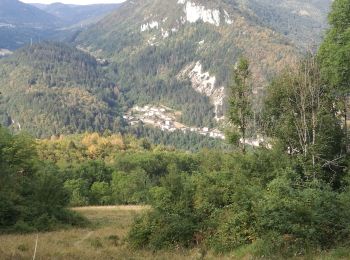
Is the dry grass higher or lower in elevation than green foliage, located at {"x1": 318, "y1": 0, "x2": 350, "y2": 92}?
lower

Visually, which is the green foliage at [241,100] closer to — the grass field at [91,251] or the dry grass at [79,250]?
the dry grass at [79,250]

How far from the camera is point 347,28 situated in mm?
28672

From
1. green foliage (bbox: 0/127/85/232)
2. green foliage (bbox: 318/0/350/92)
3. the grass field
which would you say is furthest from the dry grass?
green foliage (bbox: 318/0/350/92)

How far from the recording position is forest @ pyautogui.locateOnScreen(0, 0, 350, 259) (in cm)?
1925

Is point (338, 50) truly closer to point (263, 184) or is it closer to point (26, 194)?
point (263, 184)

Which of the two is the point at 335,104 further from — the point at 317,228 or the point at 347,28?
the point at 317,228

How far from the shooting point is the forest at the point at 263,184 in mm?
19250

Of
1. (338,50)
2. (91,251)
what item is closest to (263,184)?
(338,50)

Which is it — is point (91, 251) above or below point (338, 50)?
below

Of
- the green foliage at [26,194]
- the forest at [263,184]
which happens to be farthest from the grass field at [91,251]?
the green foliage at [26,194]

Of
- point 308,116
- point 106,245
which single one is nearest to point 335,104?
point 308,116

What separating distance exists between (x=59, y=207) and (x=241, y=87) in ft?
58.8

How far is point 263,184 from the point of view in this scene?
27438mm

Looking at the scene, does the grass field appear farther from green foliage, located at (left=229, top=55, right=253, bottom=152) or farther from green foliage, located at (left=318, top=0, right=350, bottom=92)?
green foliage, located at (left=318, top=0, right=350, bottom=92)
